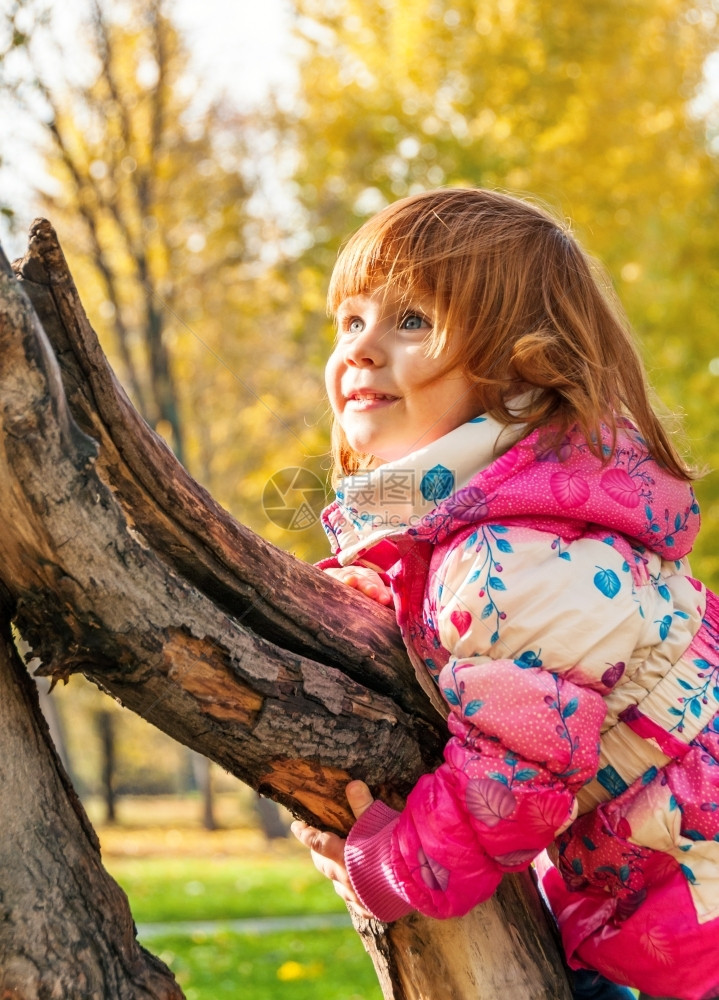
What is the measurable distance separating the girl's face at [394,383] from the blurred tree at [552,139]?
20.5 feet

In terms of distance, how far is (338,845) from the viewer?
184 cm

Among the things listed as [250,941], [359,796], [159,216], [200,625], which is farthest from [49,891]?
[159,216]

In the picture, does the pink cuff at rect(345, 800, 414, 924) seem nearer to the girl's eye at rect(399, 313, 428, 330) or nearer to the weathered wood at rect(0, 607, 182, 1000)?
the weathered wood at rect(0, 607, 182, 1000)

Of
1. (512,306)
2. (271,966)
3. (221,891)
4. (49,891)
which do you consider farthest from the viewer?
(221,891)

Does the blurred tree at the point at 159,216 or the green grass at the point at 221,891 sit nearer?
the green grass at the point at 221,891

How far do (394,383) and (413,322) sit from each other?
0.40ft

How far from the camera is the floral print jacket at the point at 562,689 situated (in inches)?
62.7

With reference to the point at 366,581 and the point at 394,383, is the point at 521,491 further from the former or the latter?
the point at 366,581

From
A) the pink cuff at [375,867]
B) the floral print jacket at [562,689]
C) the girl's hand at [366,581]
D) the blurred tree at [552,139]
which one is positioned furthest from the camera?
the blurred tree at [552,139]

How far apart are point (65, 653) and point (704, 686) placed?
43.1 inches

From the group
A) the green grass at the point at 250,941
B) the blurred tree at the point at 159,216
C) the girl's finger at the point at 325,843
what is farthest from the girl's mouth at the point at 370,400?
the blurred tree at the point at 159,216

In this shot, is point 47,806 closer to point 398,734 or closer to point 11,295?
point 398,734

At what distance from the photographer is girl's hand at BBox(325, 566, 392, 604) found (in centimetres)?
209

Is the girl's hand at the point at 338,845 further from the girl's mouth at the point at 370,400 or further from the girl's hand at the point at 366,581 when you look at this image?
the girl's mouth at the point at 370,400
